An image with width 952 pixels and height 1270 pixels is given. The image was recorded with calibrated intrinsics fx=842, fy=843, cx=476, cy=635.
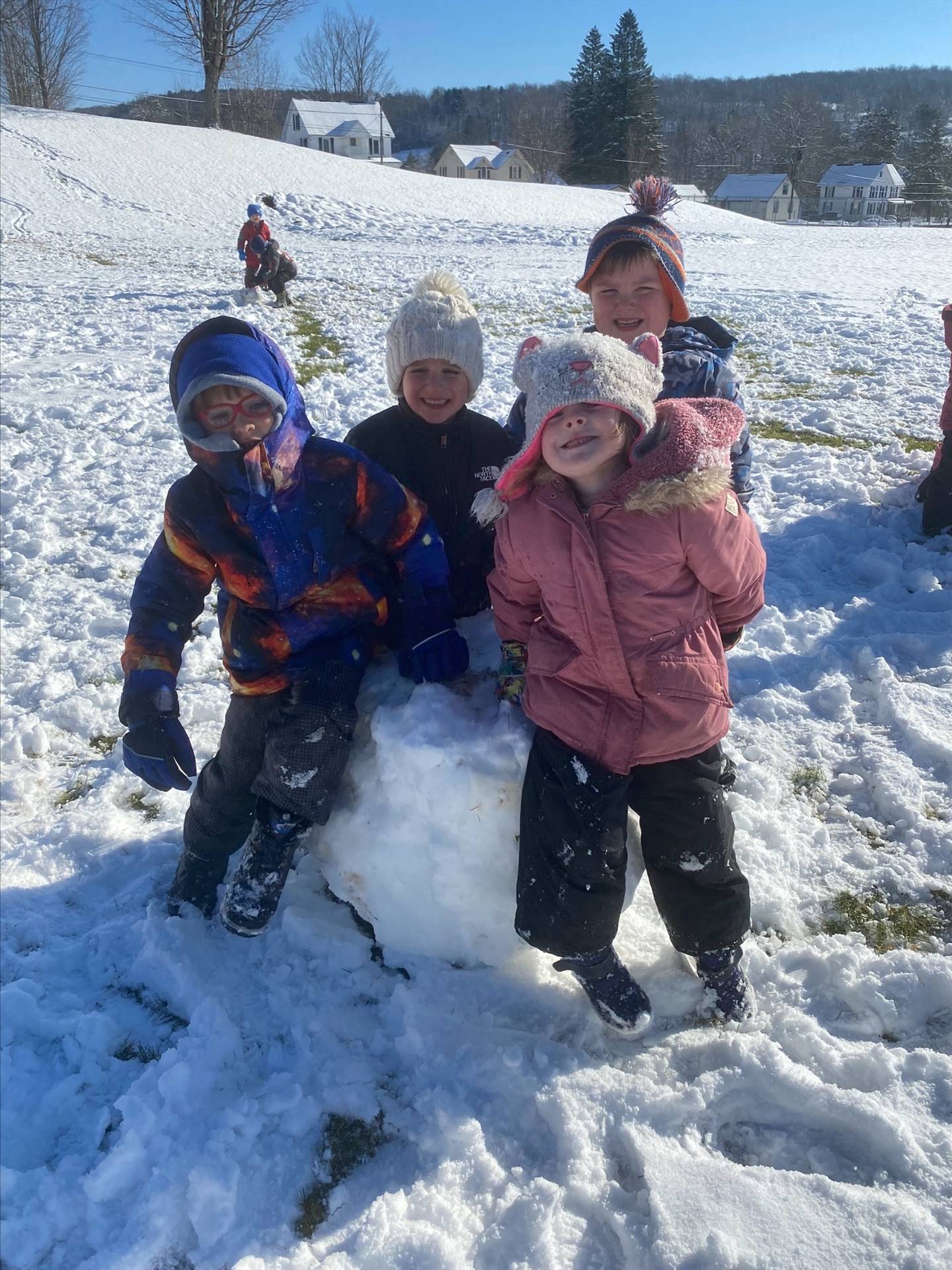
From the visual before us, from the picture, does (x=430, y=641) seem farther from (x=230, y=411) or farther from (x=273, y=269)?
(x=273, y=269)

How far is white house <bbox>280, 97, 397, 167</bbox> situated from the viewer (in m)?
50.1

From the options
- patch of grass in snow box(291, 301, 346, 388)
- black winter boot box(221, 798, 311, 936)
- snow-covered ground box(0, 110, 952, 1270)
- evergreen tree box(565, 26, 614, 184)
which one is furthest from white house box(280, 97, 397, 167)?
black winter boot box(221, 798, 311, 936)

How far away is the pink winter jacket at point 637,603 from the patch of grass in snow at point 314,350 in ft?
17.9

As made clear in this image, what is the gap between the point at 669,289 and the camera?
2.55 m

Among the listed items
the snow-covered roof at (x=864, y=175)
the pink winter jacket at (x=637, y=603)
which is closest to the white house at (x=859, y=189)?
the snow-covered roof at (x=864, y=175)

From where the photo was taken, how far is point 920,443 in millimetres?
Answer: 5438

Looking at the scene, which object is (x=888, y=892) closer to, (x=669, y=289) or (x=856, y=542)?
(x=669, y=289)

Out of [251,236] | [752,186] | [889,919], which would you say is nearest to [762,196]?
[752,186]

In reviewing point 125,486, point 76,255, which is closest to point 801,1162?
point 125,486

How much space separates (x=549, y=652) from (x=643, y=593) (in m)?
0.26

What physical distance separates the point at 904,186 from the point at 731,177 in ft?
33.5

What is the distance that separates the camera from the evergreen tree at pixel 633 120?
38.2m

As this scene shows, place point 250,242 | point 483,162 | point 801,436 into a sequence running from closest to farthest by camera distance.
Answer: point 801,436 < point 250,242 < point 483,162

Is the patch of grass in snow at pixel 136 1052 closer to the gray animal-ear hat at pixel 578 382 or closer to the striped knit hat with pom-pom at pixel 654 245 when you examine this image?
the gray animal-ear hat at pixel 578 382
